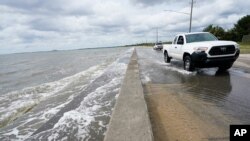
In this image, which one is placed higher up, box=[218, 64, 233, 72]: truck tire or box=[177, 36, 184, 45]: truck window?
box=[177, 36, 184, 45]: truck window

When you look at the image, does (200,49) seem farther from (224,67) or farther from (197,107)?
(197,107)

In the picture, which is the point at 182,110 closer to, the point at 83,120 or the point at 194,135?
the point at 194,135

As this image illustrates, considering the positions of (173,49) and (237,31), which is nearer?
(173,49)

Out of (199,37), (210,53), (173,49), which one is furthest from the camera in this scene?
(173,49)

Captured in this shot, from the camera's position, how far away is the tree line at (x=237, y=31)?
7506 centimetres

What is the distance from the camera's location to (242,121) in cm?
539

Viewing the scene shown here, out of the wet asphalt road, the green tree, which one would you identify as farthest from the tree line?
the wet asphalt road

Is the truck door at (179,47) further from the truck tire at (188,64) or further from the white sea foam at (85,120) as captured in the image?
the white sea foam at (85,120)

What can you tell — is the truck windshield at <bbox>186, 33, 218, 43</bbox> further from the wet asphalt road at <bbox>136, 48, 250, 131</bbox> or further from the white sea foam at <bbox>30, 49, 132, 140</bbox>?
the white sea foam at <bbox>30, 49, 132, 140</bbox>

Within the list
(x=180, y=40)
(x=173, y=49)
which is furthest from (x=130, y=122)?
(x=173, y=49)

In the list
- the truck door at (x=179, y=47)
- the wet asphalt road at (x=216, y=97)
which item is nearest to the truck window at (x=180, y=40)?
the truck door at (x=179, y=47)

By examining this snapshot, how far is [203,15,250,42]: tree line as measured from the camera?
75.1m

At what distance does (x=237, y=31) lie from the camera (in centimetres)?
7725

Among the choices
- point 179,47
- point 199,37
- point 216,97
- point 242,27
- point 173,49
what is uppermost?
point 242,27
